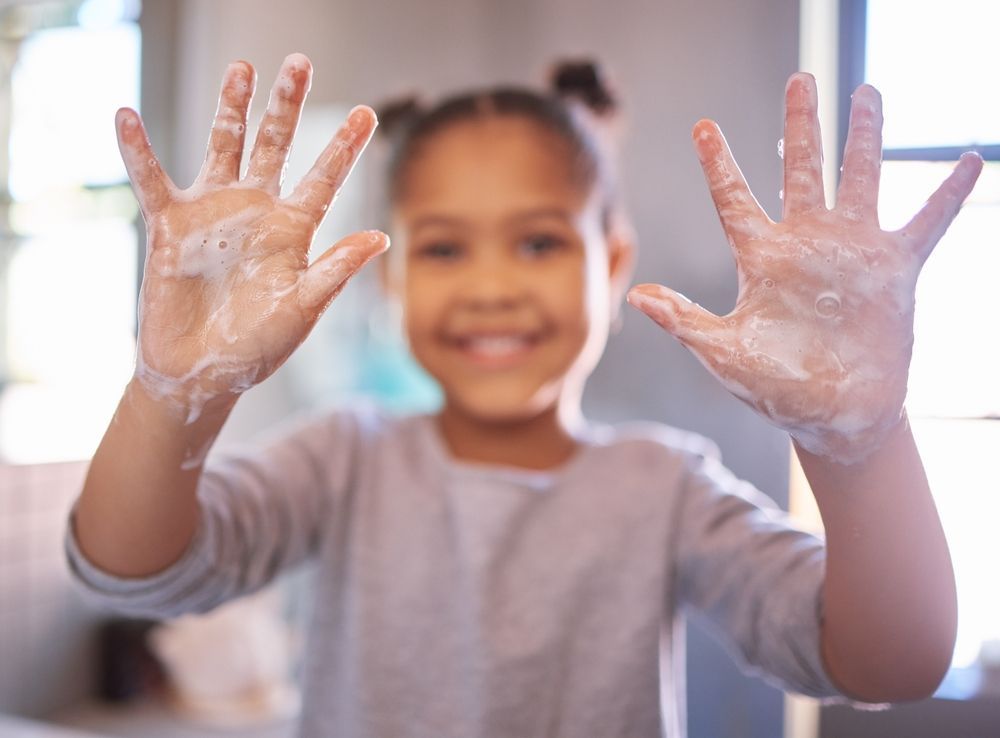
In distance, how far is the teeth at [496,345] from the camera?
0.58m

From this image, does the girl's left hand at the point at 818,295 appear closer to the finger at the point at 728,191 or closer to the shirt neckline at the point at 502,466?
the finger at the point at 728,191

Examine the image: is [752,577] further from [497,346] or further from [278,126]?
[278,126]

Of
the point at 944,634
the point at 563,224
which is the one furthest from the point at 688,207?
the point at 944,634

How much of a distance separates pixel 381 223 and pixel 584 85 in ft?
0.74

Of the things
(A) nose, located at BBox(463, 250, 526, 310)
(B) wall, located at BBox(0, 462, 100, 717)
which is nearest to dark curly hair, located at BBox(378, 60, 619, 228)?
(A) nose, located at BBox(463, 250, 526, 310)

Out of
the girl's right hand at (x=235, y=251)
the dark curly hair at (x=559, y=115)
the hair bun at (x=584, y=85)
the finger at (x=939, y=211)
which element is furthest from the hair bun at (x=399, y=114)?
the finger at (x=939, y=211)

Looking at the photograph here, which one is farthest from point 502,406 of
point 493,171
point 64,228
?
point 64,228

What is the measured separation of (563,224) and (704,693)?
1.33ft

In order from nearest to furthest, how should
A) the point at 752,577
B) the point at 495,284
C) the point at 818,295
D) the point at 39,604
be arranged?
the point at 818,295
the point at 752,577
the point at 495,284
the point at 39,604

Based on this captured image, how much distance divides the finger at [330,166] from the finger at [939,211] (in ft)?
0.81

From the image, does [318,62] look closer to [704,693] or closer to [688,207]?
[688,207]

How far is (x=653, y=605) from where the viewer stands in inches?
21.3

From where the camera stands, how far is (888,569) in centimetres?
36

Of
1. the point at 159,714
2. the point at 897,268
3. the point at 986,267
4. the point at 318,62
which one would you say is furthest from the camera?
the point at 159,714
